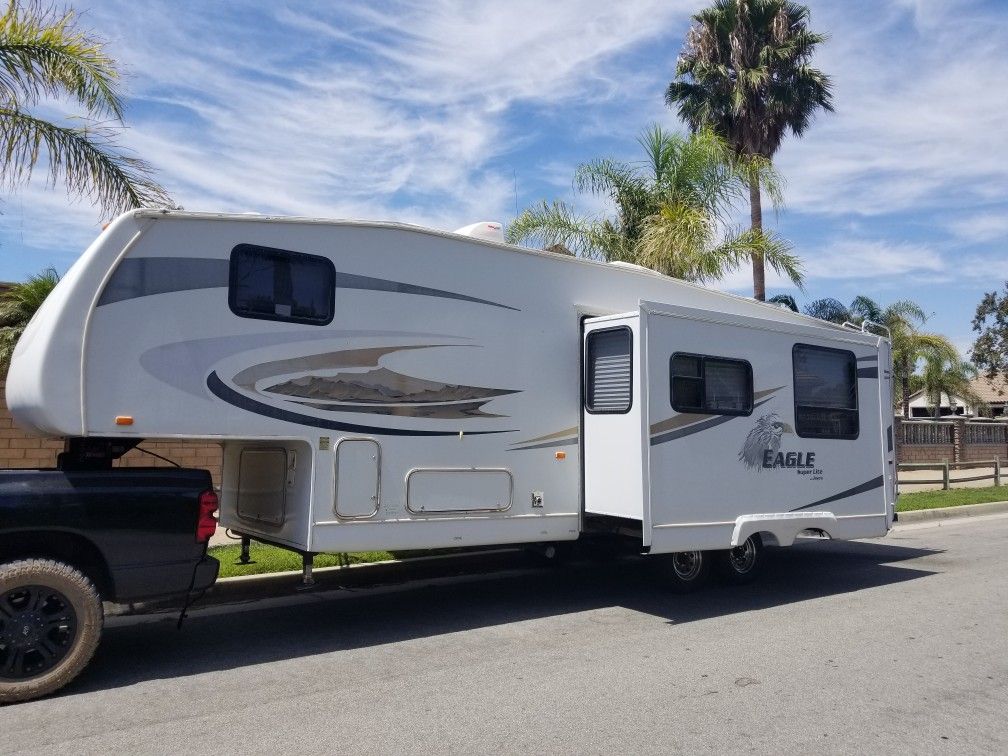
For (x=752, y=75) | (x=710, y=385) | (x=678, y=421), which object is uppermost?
(x=752, y=75)

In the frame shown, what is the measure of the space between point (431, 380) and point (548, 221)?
8537 millimetres

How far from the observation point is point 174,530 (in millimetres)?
5891

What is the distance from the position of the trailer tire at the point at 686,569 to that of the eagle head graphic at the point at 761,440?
3.50ft

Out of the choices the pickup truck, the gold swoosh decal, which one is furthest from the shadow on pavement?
the gold swoosh decal

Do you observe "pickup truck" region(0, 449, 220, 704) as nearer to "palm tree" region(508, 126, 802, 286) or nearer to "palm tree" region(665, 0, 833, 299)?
"palm tree" region(508, 126, 802, 286)

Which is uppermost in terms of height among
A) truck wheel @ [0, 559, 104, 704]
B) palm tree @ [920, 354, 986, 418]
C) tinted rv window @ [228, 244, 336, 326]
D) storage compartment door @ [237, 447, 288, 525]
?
palm tree @ [920, 354, 986, 418]

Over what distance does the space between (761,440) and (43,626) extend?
6371mm

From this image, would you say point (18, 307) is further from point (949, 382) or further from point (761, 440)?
point (949, 382)

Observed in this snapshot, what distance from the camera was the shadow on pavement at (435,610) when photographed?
6348 millimetres

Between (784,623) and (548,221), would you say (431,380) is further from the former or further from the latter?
(548,221)

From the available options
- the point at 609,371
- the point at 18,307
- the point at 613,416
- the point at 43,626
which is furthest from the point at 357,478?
the point at 18,307

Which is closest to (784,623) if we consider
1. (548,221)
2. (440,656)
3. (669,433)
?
(669,433)

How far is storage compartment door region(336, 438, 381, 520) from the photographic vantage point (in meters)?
6.58

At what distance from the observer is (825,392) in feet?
30.7
